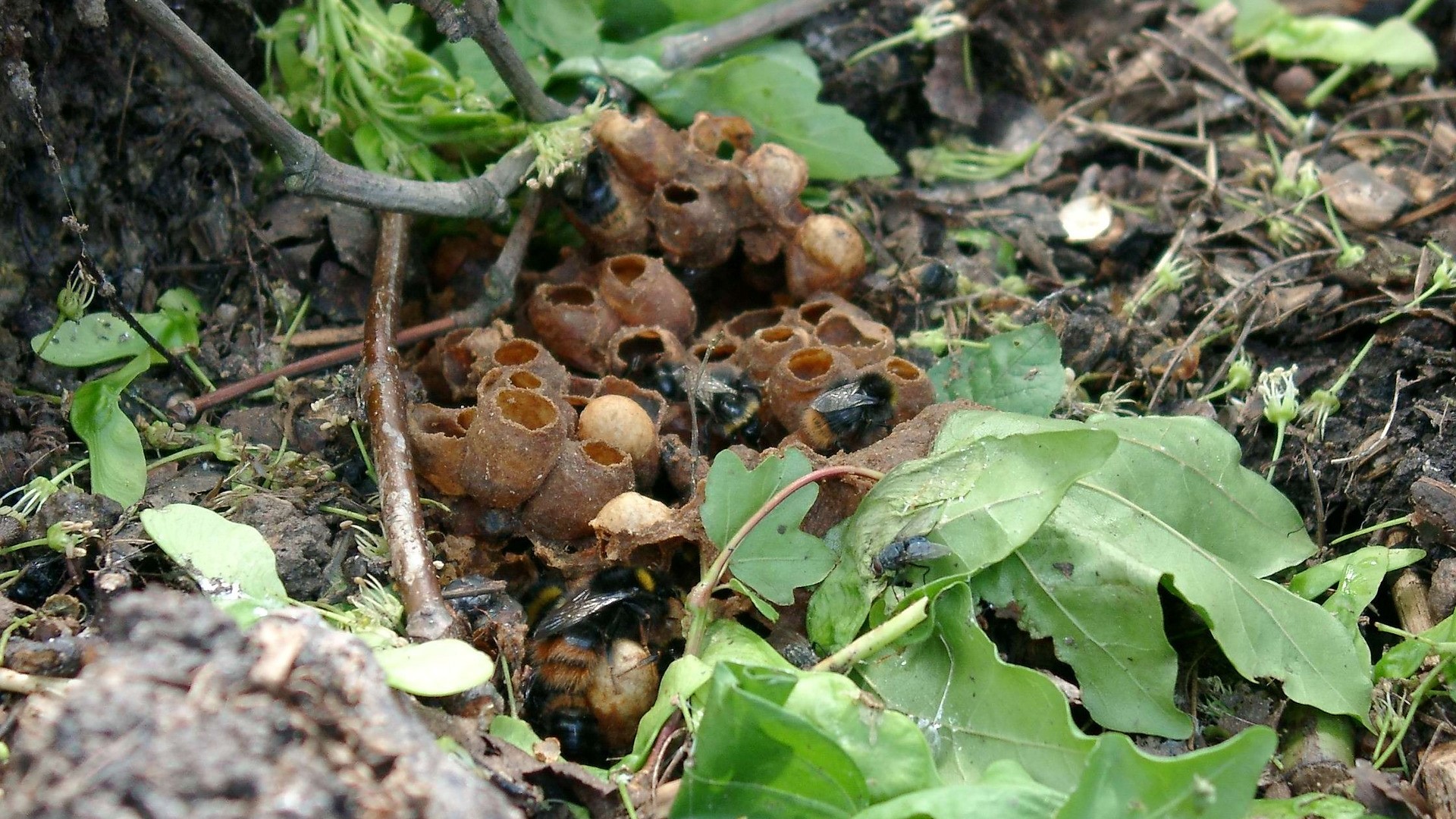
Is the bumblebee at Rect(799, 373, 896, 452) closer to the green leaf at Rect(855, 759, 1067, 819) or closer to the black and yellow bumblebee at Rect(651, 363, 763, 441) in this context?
the black and yellow bumblebee at Rect(651, 363, 763, 441)

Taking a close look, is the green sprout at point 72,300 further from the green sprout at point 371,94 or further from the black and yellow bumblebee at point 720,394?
the black and yellow bumblebee at point 720,394

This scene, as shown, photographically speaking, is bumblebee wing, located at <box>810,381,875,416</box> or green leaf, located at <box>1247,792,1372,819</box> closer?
green leaf, located at <box>1247,792,1372,819</box>

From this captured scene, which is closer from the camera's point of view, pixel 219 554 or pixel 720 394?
pixel 219 554

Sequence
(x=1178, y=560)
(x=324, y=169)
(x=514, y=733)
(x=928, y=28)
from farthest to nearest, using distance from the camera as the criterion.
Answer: (x=928, y=28)
(x=324, y=169)
(x=1178, y=560)
(x=514, y=733)

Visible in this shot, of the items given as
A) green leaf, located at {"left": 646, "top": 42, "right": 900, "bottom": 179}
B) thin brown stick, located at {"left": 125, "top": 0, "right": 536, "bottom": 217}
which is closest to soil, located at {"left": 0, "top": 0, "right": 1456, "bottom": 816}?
green leaf, located at {"left": 646, "top": 42, "right": 900, "bottom": 179}

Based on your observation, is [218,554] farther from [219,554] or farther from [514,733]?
[514,733]

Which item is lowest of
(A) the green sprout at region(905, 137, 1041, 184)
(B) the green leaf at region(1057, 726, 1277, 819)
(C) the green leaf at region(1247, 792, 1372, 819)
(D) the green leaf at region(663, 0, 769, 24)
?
(C) the green leaf at region(1247, 792, 1372, 819)

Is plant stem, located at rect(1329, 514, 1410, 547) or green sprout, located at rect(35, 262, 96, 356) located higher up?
green sprout, located at rect(35, 262, 96, 356)

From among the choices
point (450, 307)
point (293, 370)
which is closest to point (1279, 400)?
point (450, 307)
